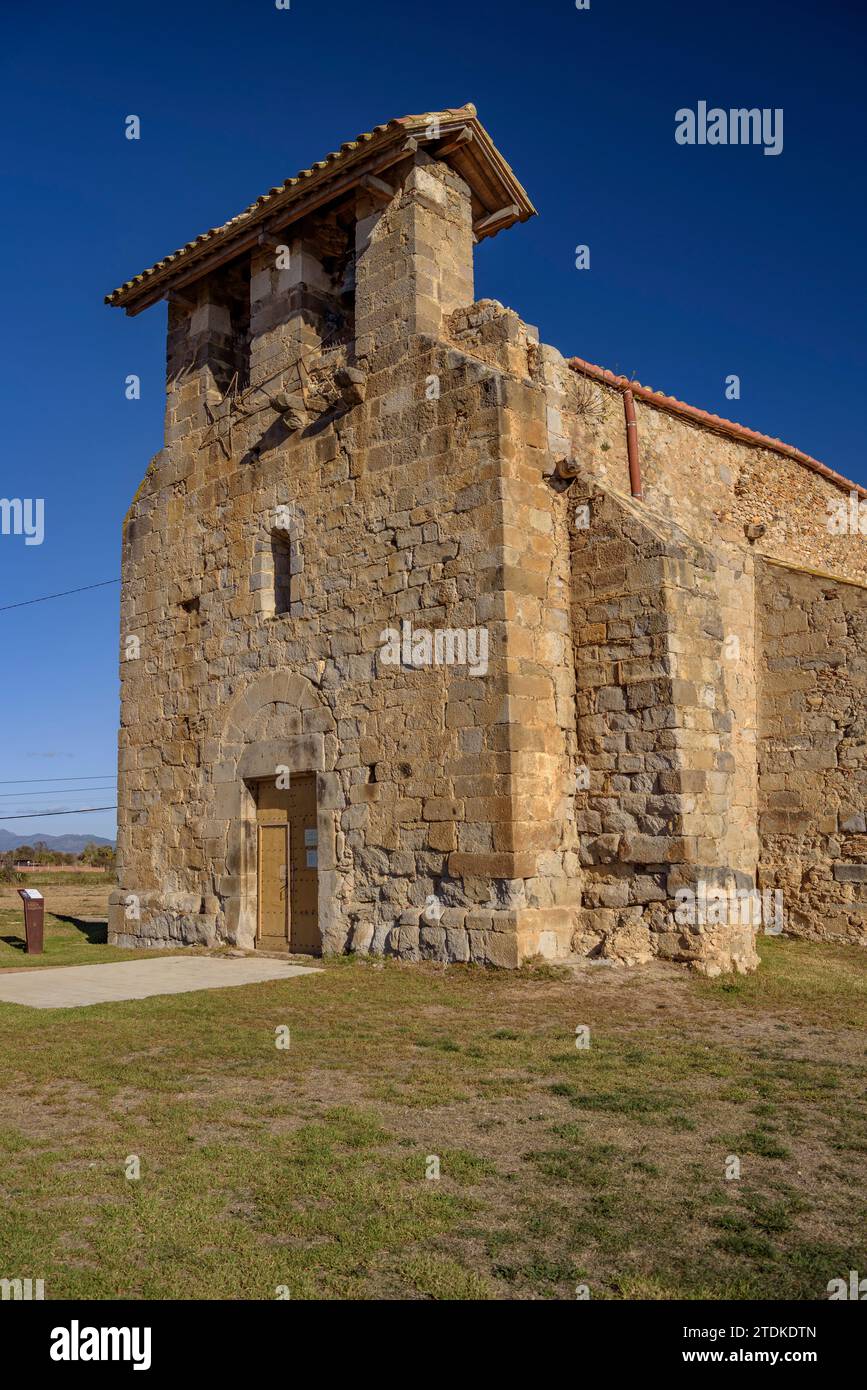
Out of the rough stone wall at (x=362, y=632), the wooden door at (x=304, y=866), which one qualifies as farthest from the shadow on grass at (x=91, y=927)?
the wooden door at (x=304, y=866)

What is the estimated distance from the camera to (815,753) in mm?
11594

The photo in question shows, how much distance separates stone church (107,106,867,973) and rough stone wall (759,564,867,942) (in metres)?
0.03

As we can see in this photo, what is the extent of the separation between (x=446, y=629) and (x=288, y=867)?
11.7 ft

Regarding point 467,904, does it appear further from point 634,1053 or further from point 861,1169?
point 861,1169

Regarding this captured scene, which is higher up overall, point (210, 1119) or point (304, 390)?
point (304, 390)

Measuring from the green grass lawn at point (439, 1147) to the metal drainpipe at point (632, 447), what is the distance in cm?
571

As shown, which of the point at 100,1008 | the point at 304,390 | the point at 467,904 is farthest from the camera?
the point at 304,390

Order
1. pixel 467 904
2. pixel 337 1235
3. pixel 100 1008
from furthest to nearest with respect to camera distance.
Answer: pixel 467 904
pixel 100 1008
pixel 337 1235

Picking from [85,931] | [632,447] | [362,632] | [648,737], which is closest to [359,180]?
[632,447]

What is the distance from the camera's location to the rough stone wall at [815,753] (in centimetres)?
1119

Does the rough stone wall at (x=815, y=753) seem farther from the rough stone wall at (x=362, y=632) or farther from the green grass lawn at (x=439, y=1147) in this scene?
the green grass lawn at (x=439, y=1147)

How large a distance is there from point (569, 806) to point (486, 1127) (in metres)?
5.15
